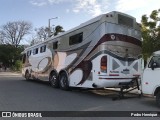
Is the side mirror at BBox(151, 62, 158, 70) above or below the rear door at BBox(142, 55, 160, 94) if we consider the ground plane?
above

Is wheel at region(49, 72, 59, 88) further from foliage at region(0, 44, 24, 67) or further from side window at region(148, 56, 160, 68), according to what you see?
foliage at region(0, 44, 24, 67)

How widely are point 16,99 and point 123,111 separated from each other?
5.03m

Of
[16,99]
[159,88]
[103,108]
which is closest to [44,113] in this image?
[103,108]

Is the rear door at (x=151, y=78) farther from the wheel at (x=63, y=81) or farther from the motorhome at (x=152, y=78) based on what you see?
the wheel at (x=63, y=81)

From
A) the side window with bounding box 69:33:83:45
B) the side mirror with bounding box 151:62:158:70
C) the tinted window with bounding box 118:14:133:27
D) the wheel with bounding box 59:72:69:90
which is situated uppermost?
the tinted window with bounding box 118:14:133:27

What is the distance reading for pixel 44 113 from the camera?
9.68 meters

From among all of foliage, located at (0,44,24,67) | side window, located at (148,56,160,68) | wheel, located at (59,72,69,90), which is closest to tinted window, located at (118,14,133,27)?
side window, located at (148,56,160,68)

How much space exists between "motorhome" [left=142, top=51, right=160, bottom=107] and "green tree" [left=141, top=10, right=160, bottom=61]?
3.68m

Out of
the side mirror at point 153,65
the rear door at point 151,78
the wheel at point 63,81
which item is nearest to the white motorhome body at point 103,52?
the wheel at point 63,81

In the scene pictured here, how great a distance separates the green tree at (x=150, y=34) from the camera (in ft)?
49.4

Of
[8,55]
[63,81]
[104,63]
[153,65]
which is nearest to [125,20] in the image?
[104,63]

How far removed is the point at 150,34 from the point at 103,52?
4.02 m

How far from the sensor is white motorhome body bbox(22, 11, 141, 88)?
1302 centimetres

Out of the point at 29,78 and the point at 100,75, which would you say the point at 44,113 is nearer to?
the point at 100,75
